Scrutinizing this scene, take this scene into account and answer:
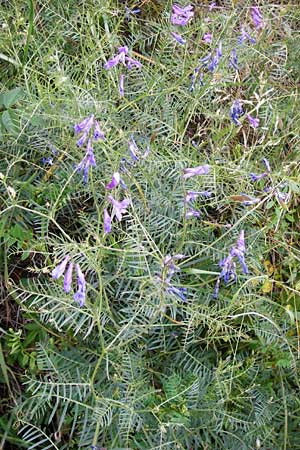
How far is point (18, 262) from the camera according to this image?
169cm

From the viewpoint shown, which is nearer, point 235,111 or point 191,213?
point 191,213

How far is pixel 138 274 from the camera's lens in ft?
4.87

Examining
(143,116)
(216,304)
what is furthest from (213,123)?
(216,304)

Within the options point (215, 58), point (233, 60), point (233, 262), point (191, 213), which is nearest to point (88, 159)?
point (191, 213)

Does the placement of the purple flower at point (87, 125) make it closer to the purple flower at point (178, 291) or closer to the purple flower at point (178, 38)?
the purple flower at point (178, 291)

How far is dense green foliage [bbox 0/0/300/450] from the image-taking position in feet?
4.90

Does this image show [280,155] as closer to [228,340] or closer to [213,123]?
[213,123]

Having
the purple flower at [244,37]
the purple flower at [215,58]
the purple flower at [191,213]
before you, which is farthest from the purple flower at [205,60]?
the purple flower at [191,213]

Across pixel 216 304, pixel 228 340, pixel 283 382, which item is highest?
pixel 216 304

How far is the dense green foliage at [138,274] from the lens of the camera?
149 centimetres

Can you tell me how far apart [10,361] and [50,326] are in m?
0.13

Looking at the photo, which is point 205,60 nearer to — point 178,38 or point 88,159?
point 178,38

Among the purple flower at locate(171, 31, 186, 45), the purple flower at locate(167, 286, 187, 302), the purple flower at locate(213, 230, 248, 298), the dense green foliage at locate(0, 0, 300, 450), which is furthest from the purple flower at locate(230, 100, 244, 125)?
the purple flower at locate(167, 286, 187, 302)

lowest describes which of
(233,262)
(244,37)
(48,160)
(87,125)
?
(233,262)
